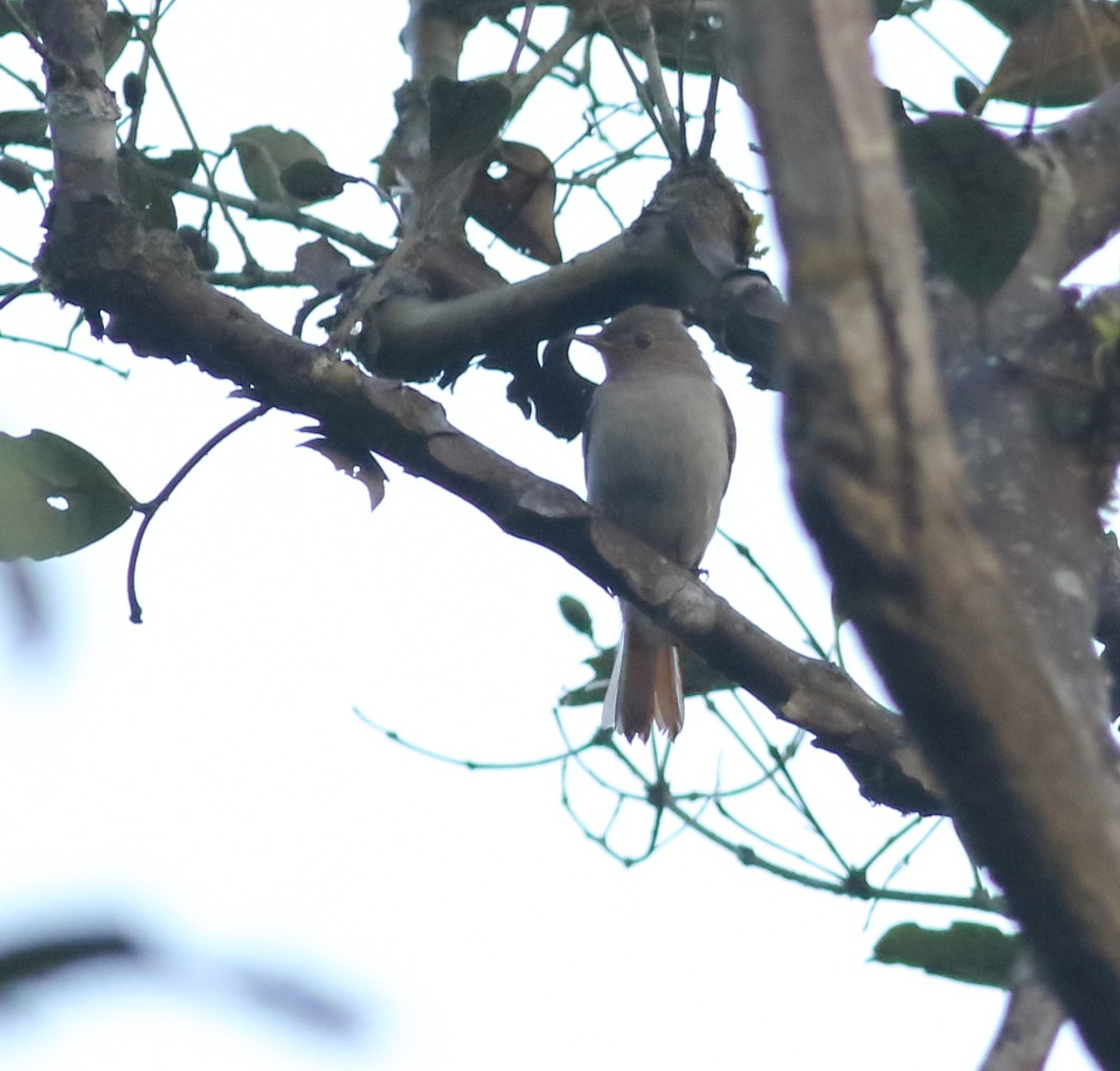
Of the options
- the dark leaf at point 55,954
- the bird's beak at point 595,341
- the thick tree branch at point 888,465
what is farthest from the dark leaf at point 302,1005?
the bird's beak at point 595,341

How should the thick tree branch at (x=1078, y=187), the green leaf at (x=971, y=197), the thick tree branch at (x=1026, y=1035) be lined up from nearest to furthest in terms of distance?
the thick tree branch at (x=1026, y=1035), the green leaf at (x=971, y=197), the thick tree branch at (x=1078, y=187)

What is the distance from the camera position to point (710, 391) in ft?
20.1

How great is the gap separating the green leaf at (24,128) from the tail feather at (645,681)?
8.17 ft

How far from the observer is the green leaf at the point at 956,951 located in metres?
2.78

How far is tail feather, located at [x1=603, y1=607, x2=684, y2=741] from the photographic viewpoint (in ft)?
17.8

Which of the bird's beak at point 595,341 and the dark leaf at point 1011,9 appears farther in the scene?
the bird's beak at point 595,341

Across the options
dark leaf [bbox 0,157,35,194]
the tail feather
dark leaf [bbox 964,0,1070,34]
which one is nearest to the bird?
the tail feather

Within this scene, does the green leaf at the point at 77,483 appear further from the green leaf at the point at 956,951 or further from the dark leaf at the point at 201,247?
the green leaf at the point at 956,951

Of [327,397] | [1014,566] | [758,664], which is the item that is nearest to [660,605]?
[758,664]

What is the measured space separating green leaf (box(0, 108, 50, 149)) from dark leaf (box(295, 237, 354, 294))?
849 millimetres

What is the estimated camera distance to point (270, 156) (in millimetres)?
4242

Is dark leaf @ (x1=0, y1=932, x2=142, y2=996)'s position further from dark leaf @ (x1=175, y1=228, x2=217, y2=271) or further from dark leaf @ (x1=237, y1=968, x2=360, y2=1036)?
dark leaf @ (x1=175, y1=228, x2=217, y2=271)

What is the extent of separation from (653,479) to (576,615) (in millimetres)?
1040

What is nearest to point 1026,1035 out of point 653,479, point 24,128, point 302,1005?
point 302,1005
